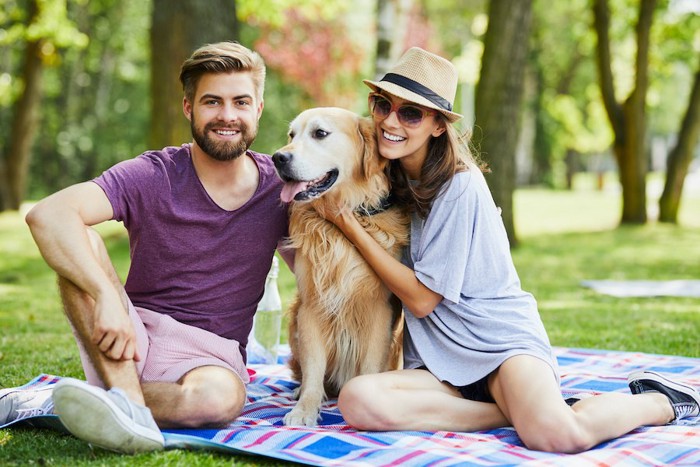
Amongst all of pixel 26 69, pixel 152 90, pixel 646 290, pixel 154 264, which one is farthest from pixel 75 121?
pixel 154 264

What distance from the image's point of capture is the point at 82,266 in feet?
9.49

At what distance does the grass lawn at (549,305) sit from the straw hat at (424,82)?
5.24 feet

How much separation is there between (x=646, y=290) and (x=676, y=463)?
16.4ft

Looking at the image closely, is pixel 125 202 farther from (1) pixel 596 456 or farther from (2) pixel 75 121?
(2) pixel 75 121

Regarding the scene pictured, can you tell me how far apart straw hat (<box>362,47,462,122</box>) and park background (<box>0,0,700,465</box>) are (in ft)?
3.88

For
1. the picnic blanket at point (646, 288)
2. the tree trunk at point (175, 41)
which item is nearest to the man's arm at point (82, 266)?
the tree trunk at point (175, 41)

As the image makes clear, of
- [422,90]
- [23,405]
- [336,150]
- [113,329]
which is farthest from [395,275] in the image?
[23,405]

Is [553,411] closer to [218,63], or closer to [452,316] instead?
[452,316]

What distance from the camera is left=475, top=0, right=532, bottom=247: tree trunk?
30.8 ft

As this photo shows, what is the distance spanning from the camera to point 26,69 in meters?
15.4

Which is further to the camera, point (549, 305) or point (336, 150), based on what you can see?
point (549, 305)

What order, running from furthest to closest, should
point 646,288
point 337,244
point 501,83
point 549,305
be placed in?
point 501,83 < point 646,288 < point 549,305 < point 337,244

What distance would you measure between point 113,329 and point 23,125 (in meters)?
14.2

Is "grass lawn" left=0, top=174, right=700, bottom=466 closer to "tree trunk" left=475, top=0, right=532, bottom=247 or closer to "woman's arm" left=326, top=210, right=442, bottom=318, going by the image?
"woman's arm" left=326, top=210, right=442, bottom=318
